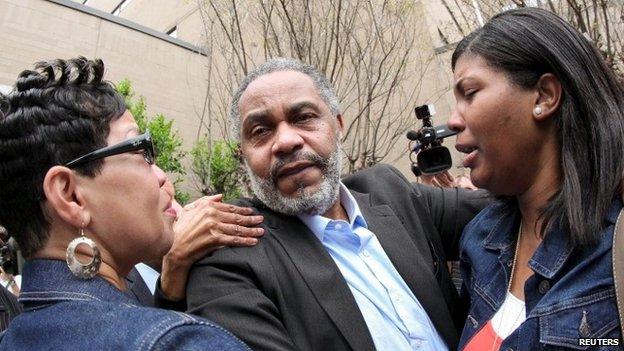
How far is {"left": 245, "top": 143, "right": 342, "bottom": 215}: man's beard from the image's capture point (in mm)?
1985

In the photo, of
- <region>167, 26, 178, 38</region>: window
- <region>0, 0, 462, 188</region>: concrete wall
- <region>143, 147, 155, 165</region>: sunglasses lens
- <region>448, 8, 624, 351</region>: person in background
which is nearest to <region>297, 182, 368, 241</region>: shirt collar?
<region>448, 8, 624, 351</region>: person in background

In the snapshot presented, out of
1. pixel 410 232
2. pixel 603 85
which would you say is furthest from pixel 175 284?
pixel 603 85

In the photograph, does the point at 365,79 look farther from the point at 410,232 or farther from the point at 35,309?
the point at 35,309

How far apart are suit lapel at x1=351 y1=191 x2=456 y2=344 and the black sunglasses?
986mm

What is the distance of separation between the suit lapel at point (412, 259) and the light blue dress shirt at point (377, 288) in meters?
0.03

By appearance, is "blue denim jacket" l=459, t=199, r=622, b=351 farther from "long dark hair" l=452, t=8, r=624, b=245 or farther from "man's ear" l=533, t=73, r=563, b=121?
"man's ear" l=533, t=73, r=563, b=121

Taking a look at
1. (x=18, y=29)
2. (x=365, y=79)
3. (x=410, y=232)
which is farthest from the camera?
(x=18, y=29)

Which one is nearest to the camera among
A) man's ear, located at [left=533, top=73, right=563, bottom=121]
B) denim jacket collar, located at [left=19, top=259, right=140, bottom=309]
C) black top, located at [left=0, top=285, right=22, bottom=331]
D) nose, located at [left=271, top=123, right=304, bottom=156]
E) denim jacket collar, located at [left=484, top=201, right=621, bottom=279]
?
denim jacket collar, located at [left=19, top=259, right=140, bottom=309]

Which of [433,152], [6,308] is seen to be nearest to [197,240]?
[433,152]

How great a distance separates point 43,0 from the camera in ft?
34.7

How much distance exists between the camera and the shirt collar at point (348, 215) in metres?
1.97

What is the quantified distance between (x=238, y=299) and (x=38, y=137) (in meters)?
0.73

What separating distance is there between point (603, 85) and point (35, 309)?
167cm

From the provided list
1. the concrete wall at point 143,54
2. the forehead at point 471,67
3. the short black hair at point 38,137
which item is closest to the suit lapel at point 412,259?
the forehead at point 471,67
